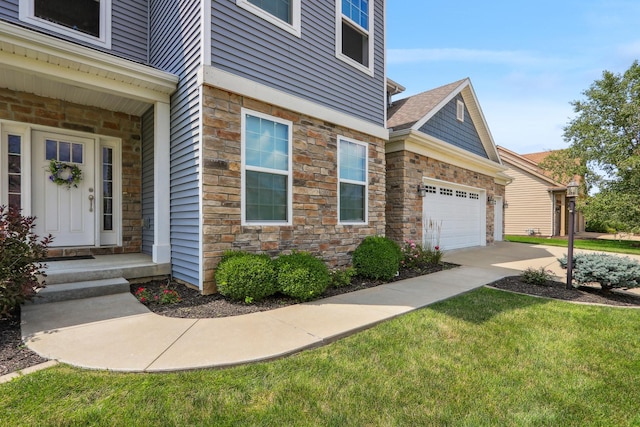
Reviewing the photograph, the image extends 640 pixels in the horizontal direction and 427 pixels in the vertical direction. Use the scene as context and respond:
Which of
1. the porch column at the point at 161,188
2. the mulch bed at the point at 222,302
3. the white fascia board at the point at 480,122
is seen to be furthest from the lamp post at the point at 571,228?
the porch column at the point at 161,188

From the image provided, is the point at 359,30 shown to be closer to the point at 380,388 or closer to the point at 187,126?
the point at 187,126

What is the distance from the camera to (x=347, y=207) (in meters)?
6.64

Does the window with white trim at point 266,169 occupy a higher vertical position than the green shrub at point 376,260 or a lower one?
higher

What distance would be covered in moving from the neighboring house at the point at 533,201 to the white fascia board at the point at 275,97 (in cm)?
1584

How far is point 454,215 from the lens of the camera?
10.4 m

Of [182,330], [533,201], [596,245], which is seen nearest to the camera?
[182,330]

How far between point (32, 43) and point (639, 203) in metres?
21.1

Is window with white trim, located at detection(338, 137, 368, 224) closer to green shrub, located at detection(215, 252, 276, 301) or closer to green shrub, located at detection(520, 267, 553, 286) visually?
green shrub, located at detection(215, 252, 276, 301)

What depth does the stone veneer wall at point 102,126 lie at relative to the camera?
510cm

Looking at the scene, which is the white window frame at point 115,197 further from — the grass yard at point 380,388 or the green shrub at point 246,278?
the grass yard at point 380,388

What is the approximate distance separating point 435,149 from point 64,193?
29.0 ft

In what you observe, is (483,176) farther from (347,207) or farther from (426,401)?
(426,401)

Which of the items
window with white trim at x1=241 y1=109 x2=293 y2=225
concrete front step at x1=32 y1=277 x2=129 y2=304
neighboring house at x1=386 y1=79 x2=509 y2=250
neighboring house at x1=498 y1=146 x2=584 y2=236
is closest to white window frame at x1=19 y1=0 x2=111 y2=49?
window with white trim at x1=241 y1=109 x2=293 y2=225

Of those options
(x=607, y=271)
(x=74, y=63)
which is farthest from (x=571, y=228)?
(x=74, y=63)
